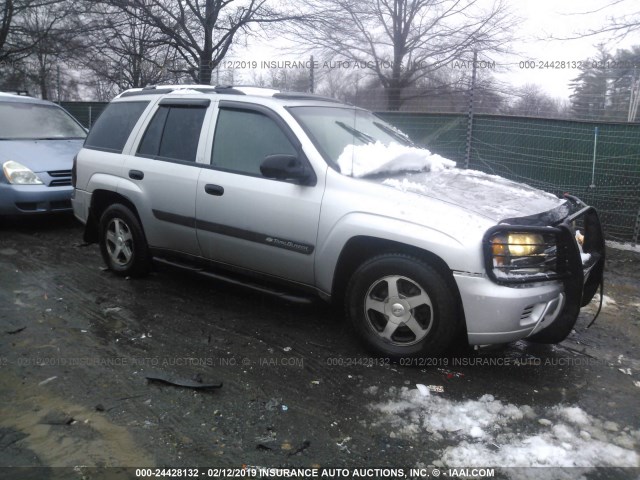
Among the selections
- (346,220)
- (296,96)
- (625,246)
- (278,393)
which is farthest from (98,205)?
(625,246)

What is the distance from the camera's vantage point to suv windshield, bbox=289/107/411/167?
3.84m

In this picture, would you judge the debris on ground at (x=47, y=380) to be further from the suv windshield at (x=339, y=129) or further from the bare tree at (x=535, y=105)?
the bare tree at (x=535, y=105)

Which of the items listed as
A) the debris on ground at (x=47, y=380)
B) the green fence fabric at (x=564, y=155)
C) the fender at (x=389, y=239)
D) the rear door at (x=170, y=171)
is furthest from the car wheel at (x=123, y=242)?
the green fence fabric at (x=564, y=155)

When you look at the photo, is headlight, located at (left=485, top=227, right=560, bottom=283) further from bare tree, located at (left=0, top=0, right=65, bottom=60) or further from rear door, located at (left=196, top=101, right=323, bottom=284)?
bare tree, located at (left=0, top=0, right=65, bottom=60)

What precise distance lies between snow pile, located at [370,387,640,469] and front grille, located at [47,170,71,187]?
5743 mm

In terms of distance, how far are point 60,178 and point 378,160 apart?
5141mm

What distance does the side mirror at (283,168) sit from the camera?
3.54m

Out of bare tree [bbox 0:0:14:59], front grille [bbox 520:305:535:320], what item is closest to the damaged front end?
front grille [bbox 520:305:535:320]

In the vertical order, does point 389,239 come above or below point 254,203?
below

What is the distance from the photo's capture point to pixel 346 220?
11.4 feet

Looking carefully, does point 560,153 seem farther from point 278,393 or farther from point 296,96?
point 278,393

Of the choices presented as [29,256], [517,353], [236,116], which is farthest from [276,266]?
[29,256]

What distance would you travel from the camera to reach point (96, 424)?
2760 mm

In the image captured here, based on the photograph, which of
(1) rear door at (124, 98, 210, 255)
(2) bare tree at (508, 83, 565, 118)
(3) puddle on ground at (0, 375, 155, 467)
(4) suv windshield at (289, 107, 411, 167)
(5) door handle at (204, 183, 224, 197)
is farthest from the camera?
(2) bare tree at (508, 83, 565, 118)
